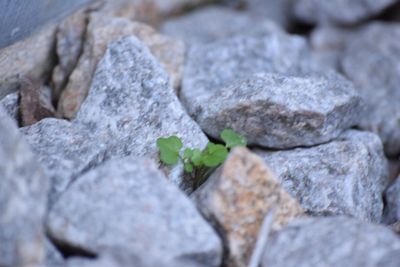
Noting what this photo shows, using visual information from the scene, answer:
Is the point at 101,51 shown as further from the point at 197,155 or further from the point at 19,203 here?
the point at 19,203

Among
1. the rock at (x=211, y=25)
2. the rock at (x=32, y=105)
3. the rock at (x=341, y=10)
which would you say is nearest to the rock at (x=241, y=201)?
the rock at (x=32, y=105)

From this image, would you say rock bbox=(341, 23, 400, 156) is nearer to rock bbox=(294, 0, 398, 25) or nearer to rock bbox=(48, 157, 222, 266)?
rock bbox=(294, 0, 398, 25)

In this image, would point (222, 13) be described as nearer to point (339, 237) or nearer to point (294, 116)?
point (294, 116)

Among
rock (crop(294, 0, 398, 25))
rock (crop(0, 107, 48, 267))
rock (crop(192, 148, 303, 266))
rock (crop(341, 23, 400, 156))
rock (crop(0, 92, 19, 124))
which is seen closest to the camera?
rock (crop(0, 107, 48, 267))

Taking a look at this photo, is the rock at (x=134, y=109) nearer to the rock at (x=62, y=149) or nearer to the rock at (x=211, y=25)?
the rock at (x=62, y=149)

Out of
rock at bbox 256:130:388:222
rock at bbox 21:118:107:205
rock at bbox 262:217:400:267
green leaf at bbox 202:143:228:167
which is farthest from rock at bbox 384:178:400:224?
rock at bbox 21:118:107:205

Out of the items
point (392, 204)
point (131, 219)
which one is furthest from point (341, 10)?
point (131, 219)

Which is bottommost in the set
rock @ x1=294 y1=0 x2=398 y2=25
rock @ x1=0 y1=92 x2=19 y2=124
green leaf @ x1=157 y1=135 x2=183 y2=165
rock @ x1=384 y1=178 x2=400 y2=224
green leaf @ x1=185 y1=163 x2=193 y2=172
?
rock @ x1=384 y1=178 x2=400 y2=224
